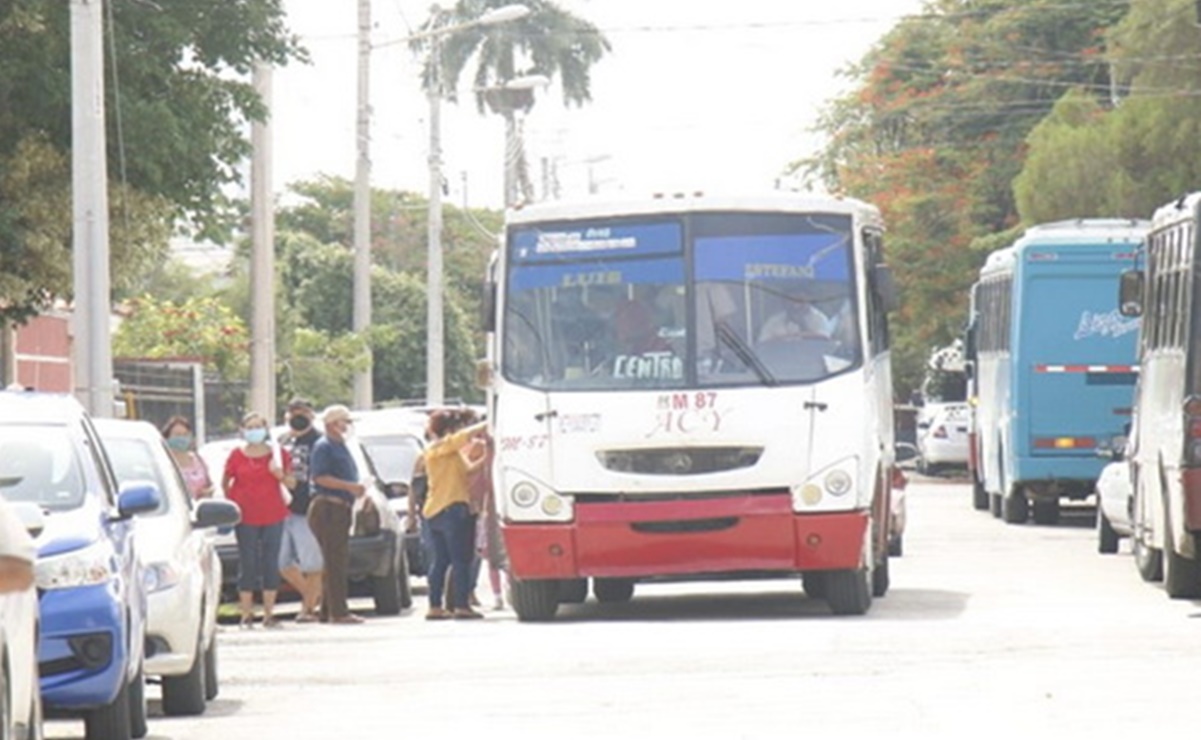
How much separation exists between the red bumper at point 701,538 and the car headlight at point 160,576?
6.58 meters

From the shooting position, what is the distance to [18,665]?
444 inches

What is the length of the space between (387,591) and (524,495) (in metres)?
4.00

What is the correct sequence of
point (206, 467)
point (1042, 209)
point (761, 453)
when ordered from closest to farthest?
1. point (761, 453)
2. point (206, 467)
3. point (1042, 209)

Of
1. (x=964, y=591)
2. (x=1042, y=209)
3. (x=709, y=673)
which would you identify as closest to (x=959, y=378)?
(x=1042, y=209)

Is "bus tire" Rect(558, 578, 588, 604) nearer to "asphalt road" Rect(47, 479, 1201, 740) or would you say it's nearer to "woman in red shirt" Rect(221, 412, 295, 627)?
"asphalt road" Rect(47, 479, 1201, 740)

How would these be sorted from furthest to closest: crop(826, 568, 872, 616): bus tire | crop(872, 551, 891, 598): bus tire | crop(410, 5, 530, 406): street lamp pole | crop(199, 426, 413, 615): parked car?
crop(410, 5, 530, 406): street lamp pole → crop(199, 426, 413, 615): parked car → crop(872, 551, 891, 598): bus tire → crop(826, 568, 872, 616): bus tire

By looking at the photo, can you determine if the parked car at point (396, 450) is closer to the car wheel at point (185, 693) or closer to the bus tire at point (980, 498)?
the car wheel at point (185, 693)

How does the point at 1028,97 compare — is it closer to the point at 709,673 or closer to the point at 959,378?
the point at 959,378

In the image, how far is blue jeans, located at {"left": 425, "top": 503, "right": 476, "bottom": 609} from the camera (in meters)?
26.2

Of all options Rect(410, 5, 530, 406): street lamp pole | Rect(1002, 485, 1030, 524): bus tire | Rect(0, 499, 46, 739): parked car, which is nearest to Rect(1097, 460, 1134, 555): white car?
Rect(1002, 485, 1030, 524): bus tire

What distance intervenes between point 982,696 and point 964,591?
10.8m

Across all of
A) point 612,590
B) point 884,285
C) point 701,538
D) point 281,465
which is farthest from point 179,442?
point 884,285

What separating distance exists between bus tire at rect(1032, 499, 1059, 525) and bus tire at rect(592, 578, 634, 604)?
1640 cm

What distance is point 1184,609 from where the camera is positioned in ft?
78.7
